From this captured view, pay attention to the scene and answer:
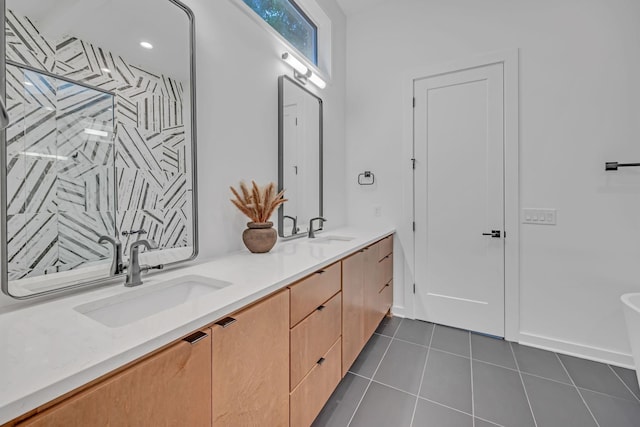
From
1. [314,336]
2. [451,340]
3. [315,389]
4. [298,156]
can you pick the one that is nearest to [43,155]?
[314,336]

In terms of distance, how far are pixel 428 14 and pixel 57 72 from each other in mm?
2794

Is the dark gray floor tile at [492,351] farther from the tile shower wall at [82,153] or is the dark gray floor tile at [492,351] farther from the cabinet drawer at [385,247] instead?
the tile shower wall at [82,153]

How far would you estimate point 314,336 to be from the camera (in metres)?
1.33

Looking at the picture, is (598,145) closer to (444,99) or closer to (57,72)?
(444,99)

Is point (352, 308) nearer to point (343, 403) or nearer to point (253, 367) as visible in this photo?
point (343, 403)

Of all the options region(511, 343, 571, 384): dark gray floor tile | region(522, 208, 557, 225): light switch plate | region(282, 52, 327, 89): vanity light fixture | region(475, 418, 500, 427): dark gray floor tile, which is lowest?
region(475, 418, 500, 427): dark gray floor tile

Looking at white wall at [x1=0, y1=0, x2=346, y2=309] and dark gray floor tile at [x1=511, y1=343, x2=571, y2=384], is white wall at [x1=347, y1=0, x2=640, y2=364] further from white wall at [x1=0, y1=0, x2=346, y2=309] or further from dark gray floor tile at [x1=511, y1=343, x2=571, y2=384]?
white wall at [x1=0, y1=0, x2=346, y2=309]

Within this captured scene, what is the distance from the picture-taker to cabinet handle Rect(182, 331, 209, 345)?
73cm

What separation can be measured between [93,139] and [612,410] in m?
2.78

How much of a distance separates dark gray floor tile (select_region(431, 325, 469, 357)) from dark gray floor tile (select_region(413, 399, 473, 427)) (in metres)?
0.66

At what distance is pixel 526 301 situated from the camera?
2.26m

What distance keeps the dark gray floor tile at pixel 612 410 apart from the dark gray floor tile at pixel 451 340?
0.67 m

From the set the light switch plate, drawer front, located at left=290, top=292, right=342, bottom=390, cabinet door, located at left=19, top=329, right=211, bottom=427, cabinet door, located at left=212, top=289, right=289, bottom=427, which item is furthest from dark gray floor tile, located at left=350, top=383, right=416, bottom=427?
the light switch plate

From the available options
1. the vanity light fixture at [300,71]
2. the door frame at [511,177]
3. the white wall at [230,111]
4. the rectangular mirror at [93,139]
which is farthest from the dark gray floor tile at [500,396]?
the vanity light fixture at [300,71]
